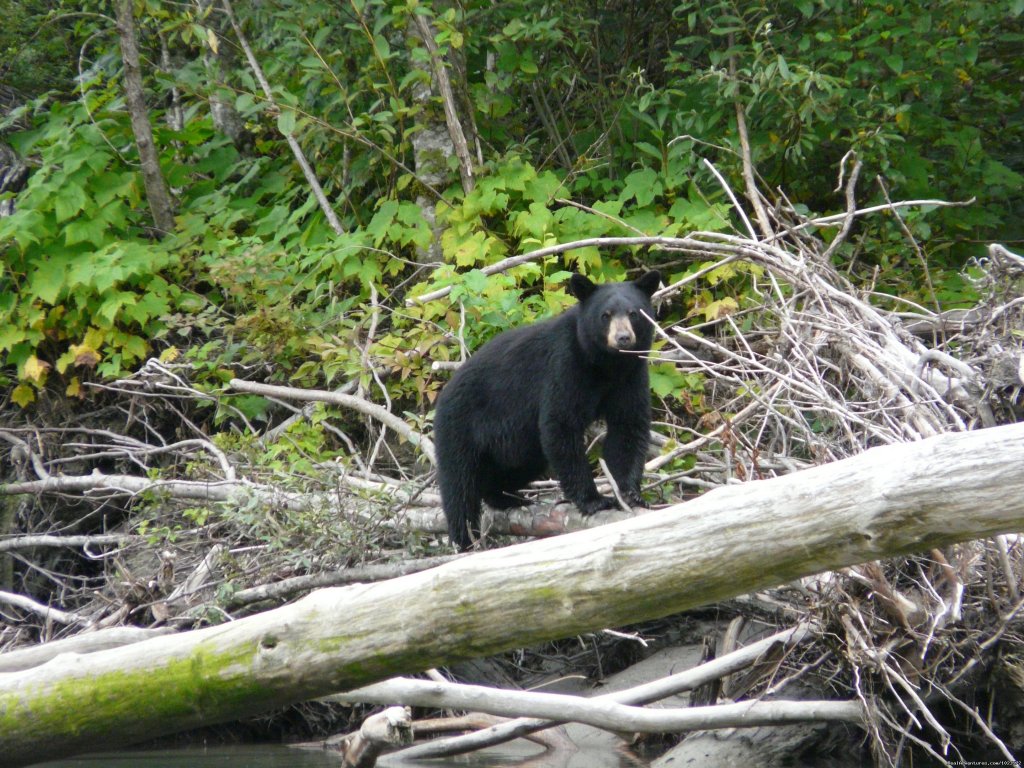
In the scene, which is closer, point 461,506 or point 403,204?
point 461,506

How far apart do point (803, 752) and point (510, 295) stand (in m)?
3.42

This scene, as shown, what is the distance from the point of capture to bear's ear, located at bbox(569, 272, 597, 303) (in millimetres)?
5910

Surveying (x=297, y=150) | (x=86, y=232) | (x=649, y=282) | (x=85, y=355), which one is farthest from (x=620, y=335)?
(x=86, y=232)

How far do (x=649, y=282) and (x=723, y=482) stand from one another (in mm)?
1244

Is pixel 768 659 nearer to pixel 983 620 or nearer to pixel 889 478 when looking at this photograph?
pixel 983 620

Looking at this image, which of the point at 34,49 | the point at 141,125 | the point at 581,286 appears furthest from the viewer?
the point at 34,49

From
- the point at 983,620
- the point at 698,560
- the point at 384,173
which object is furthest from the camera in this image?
the point at 384,173

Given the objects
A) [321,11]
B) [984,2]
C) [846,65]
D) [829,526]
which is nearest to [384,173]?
[321,11]

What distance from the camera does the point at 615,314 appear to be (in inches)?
225

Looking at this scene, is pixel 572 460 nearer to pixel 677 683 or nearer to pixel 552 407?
pixel 552 407

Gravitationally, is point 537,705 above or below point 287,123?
below

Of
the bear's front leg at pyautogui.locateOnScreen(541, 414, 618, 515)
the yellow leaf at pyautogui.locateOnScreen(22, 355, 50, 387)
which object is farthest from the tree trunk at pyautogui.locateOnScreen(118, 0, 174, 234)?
the bear's front leg at pyautogui.locateOnScreen(541, 414, 618, 515)

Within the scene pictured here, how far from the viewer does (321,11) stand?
27.5 feet

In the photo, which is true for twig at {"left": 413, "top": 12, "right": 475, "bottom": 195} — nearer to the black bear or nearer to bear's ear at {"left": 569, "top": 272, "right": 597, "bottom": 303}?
A: the black bear
